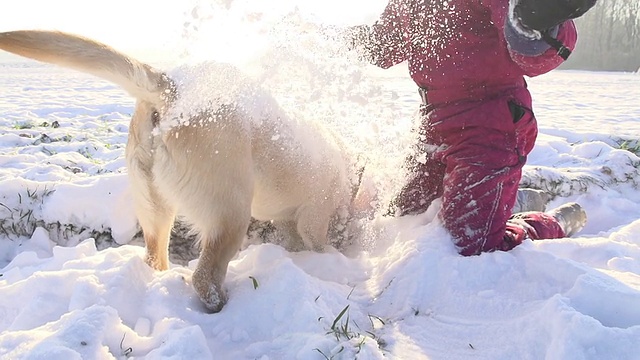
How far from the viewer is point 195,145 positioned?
6.44 feet

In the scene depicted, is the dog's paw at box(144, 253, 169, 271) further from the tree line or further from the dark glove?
the tree line

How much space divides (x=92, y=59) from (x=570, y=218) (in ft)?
8.87

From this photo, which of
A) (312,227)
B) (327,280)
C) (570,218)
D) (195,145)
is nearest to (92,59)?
(195,145)

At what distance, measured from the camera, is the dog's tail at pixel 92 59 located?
167cm

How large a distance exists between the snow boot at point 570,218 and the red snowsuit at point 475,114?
146mm

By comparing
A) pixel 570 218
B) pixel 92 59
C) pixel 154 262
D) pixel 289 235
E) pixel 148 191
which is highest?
pixel 92 59

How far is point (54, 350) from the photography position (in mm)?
1362

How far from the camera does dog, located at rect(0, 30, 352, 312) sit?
182 centimetres

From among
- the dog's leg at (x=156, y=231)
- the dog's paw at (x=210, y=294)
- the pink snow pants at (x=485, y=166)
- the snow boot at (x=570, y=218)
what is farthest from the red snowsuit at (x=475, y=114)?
the dog's leg at (x=156, y=231)

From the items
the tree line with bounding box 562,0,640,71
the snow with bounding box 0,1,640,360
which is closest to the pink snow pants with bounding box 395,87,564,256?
the snow with bounding box 0,1,640,360

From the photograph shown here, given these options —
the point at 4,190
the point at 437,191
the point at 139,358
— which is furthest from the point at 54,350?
the point at 437,191

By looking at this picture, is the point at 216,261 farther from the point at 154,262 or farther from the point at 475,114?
the point at 475,114

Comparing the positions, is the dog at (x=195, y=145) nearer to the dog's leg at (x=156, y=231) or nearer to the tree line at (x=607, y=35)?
the dog's leg at (x=156, y=231)

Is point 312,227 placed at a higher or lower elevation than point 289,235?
higher
